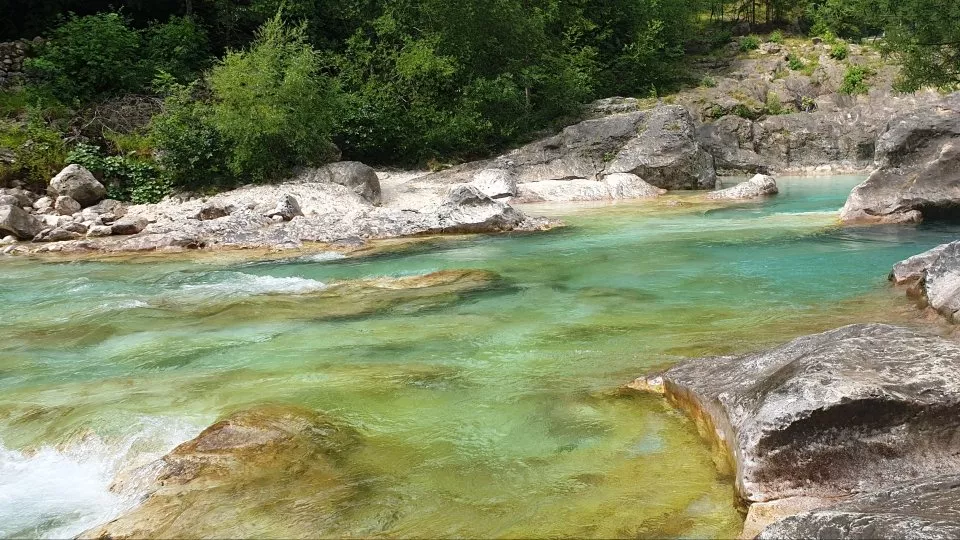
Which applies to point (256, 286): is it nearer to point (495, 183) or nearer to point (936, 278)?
point (936, 278)

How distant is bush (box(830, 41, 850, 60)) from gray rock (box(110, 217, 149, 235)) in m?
28.6

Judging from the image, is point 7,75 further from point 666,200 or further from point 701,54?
point 701,54

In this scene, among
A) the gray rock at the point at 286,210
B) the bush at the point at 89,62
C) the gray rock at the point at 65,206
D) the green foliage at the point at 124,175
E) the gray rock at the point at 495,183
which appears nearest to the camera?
the gray rock at the point at 286,210

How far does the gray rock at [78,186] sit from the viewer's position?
16.8 m

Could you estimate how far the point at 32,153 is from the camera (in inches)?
693

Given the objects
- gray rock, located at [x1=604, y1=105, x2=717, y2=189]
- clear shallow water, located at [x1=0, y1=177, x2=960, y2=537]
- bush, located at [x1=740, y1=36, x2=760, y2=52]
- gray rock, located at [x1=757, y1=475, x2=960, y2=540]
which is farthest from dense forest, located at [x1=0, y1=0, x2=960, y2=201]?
gray rock, located at [x1=757, y1=475, x2=960, y2=540]

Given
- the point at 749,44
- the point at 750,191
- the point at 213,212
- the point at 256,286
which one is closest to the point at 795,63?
the point at 749,44

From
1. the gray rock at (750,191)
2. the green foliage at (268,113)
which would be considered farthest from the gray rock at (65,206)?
the gray rock at (750,191)

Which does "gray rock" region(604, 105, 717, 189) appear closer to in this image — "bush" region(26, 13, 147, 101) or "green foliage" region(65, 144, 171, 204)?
"green foliage" region(65, 144, 171, 204)

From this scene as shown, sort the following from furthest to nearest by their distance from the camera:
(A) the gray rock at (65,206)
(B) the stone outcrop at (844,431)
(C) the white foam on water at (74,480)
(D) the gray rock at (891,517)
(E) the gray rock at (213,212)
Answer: (A) the gray rock at (65,206) → (E) the gray rock at (213,212) → (C) the white foam on water at (74,480) → (B) the stone outcrop at (844,431) → (D) the gray rock at (891,517)

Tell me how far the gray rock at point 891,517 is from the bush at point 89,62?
2257cm

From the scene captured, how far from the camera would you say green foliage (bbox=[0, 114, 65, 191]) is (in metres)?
17.3

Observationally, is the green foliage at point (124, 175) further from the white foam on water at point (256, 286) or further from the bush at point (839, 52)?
the bush at point (839, 52)

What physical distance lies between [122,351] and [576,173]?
627 inches
